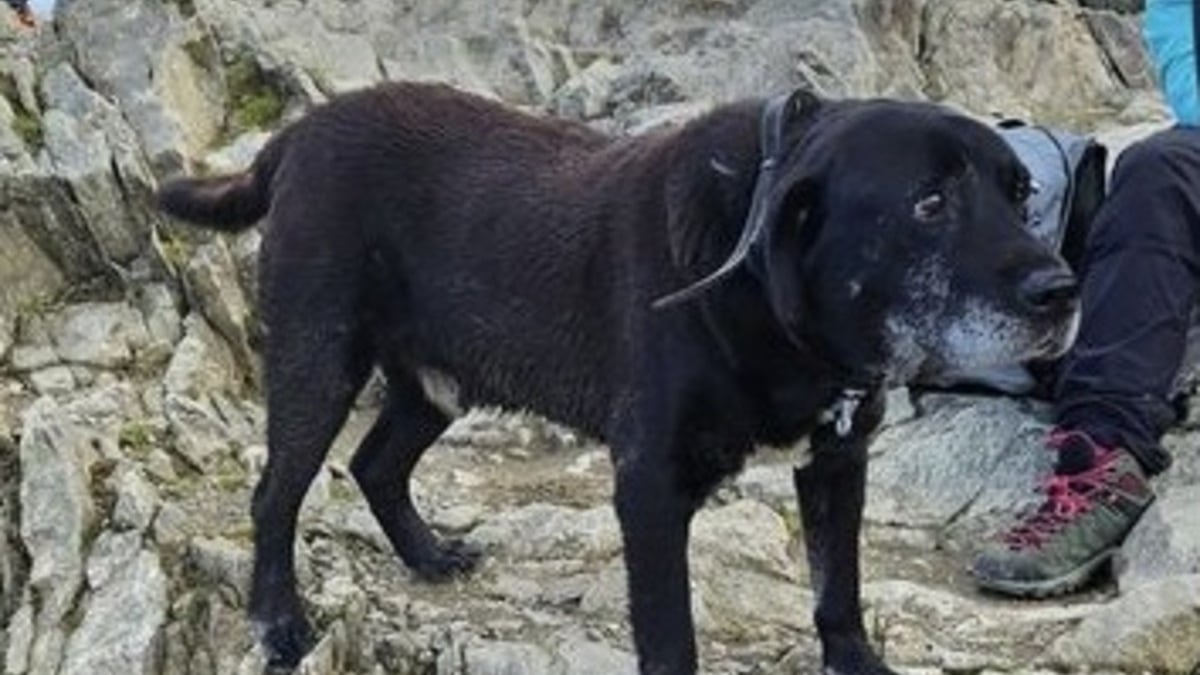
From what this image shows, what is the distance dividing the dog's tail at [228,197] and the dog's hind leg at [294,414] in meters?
0.55

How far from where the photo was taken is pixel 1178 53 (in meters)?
8.00

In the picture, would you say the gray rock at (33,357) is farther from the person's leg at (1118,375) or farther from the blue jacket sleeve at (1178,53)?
the blue jacket sleeve at (1178,53)

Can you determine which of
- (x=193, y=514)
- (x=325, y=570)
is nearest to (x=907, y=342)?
(x=325, y=570)

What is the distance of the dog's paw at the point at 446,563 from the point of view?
24.5 feet

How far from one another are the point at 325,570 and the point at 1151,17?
4125 millimetres

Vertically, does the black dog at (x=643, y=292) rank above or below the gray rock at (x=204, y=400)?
above

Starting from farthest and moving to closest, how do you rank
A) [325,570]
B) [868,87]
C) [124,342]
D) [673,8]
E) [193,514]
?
[673,8]
[868,87]
[124,342]
[193,514]
[325,570]

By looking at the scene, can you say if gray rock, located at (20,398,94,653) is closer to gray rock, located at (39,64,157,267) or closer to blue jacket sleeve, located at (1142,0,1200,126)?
gray rock, located at (39,64,157,267)

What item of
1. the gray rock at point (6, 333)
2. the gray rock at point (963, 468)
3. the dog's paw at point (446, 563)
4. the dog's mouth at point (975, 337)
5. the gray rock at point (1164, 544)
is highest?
the dog's mouth at point (975, 337)

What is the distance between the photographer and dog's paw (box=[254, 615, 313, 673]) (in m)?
6.99

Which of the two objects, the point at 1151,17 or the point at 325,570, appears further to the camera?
the point at 1151,17

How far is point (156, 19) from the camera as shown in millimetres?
12914

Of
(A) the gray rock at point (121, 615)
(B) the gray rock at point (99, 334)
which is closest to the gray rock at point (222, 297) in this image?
(B) the gray rock at point (99, 334)

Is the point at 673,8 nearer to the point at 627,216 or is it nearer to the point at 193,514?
the point at 193,514
